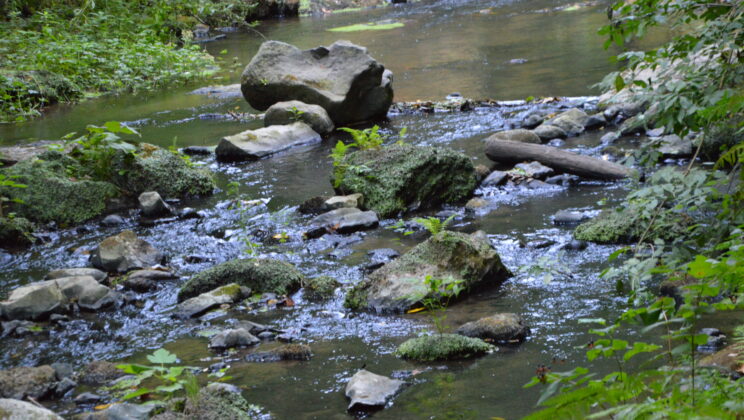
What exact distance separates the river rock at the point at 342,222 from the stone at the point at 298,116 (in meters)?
4.22

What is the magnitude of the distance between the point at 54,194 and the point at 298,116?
4318mm

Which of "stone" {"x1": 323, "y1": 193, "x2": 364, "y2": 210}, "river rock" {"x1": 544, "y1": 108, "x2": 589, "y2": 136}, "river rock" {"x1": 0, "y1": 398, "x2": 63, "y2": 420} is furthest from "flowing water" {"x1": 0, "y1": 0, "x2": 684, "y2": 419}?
"river rock" {"x1": 0, "y1": 398, "x2": 63, "y2": 420}

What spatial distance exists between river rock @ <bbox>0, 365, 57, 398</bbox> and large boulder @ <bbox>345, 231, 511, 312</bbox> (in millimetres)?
2116

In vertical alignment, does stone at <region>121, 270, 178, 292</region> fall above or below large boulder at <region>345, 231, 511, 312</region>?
Result: below

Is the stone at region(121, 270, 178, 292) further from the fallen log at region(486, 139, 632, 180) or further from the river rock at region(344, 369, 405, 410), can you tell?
the fallen log at region(486, 139, 632, 180)

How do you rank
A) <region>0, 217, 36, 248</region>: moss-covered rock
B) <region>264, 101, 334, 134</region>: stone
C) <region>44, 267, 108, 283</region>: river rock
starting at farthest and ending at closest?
<region>264, 101, 334, 134</region>: stone < <region>0, 217, 36, 248</region>: moss-covered rock < <region>44, 267, 108, 283</region>: river rock

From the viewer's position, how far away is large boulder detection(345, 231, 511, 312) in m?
5.33

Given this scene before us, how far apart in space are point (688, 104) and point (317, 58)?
10101mm

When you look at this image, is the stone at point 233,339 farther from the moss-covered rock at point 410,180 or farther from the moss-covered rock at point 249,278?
the moss-covered rock at point 410,180

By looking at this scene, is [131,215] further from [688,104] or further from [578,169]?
[688,104]

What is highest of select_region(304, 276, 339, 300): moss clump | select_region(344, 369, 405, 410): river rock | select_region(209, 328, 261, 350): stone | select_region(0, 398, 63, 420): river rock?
select_region(0, 398, 63, 420): river rock

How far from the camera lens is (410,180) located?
797 cm

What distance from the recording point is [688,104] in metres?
3.34

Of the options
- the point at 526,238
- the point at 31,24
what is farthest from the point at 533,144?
the point at 31,24
